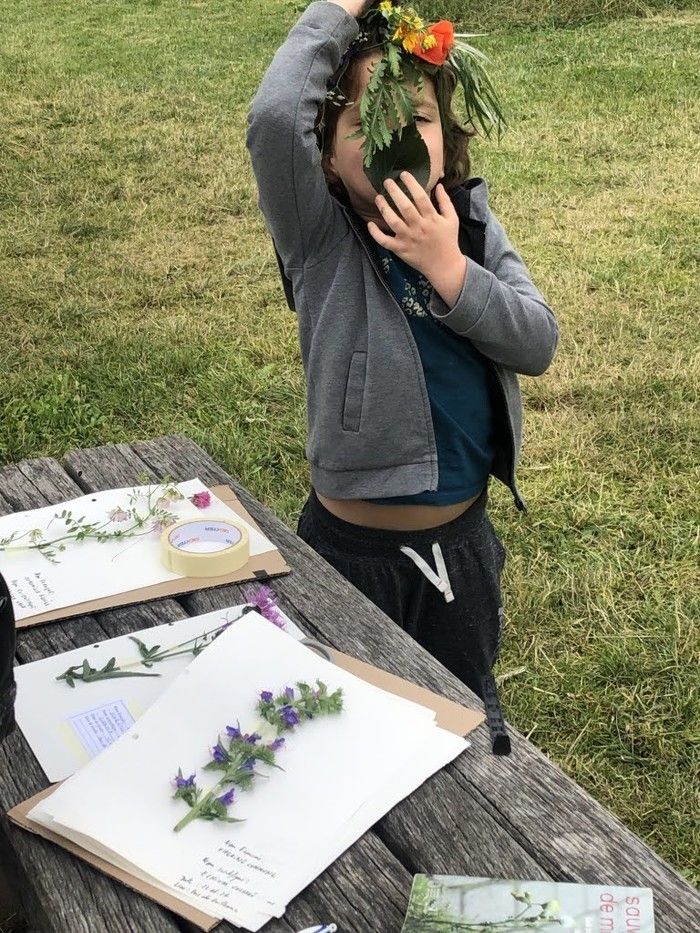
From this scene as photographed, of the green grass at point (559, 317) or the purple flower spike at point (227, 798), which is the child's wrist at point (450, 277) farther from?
the green grass at point (559, 317)

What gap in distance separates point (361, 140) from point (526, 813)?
119cm

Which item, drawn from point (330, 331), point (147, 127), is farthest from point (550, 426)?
point (147, 127)

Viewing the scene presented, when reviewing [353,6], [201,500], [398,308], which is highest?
[353,6]

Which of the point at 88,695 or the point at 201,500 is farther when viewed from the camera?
the point at 201,500

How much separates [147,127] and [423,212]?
7.00 meters

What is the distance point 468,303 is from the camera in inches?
76.7

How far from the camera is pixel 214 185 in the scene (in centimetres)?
712

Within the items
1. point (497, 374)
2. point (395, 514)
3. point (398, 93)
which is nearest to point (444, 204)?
point (398, 93)

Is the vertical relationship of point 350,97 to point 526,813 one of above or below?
above

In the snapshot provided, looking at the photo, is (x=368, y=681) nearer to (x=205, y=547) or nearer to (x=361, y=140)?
(x=205, y=547)

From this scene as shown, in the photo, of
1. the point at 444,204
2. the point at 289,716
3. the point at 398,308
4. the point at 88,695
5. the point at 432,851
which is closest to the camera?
the point at 432,851

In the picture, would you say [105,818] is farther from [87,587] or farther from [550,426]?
[550,426]

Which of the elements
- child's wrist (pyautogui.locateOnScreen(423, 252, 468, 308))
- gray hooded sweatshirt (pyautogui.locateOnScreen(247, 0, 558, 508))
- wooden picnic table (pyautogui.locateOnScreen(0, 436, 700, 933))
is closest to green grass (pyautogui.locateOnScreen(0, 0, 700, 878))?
gray hooded sweatshirt (pyautogui.locateOnScreen(247, 0, 558, 508))

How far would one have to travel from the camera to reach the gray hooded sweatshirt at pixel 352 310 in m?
1.96
